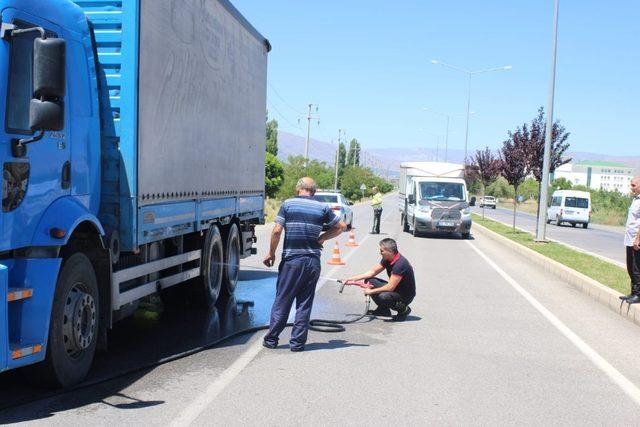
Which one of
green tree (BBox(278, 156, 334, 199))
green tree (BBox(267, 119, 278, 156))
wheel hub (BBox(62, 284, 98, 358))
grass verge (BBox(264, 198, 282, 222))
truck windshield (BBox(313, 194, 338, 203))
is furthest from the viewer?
green tree (BBox(267, 119, 278, 156))

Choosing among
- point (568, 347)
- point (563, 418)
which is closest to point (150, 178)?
point (563, 418)

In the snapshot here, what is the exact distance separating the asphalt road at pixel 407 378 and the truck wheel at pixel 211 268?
0.59 meters

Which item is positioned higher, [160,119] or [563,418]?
[160,119]

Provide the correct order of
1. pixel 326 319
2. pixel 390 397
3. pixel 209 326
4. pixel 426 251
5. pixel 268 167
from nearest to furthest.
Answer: pixel 390 397 < pixel 209 326 < pixel 326 319 < pixel 426 251 < pixel 268 167

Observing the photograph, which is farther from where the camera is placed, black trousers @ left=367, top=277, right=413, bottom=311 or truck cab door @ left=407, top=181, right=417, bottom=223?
truck cab door @ left=407, top=181, right=417, bottom=223

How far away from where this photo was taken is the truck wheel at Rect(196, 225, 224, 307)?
358 inches

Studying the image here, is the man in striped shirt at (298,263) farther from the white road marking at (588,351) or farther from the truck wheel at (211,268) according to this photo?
the white road marking at (588,351)

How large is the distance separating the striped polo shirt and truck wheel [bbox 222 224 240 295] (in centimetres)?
338

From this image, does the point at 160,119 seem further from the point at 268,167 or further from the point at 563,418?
the point at 268,167

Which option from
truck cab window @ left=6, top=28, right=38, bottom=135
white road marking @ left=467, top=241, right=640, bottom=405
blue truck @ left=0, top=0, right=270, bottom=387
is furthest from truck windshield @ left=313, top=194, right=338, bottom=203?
truck cab window @ left=6, top=28, right=38, bottom=135

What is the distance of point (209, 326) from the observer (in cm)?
813

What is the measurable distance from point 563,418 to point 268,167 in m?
48.5

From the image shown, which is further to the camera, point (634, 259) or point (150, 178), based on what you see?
point (634, 259)

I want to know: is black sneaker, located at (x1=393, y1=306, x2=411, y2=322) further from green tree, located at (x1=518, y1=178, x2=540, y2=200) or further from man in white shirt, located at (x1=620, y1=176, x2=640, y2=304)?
green tree, located at (x1=518, y1=178, x2=540, y2=200)
